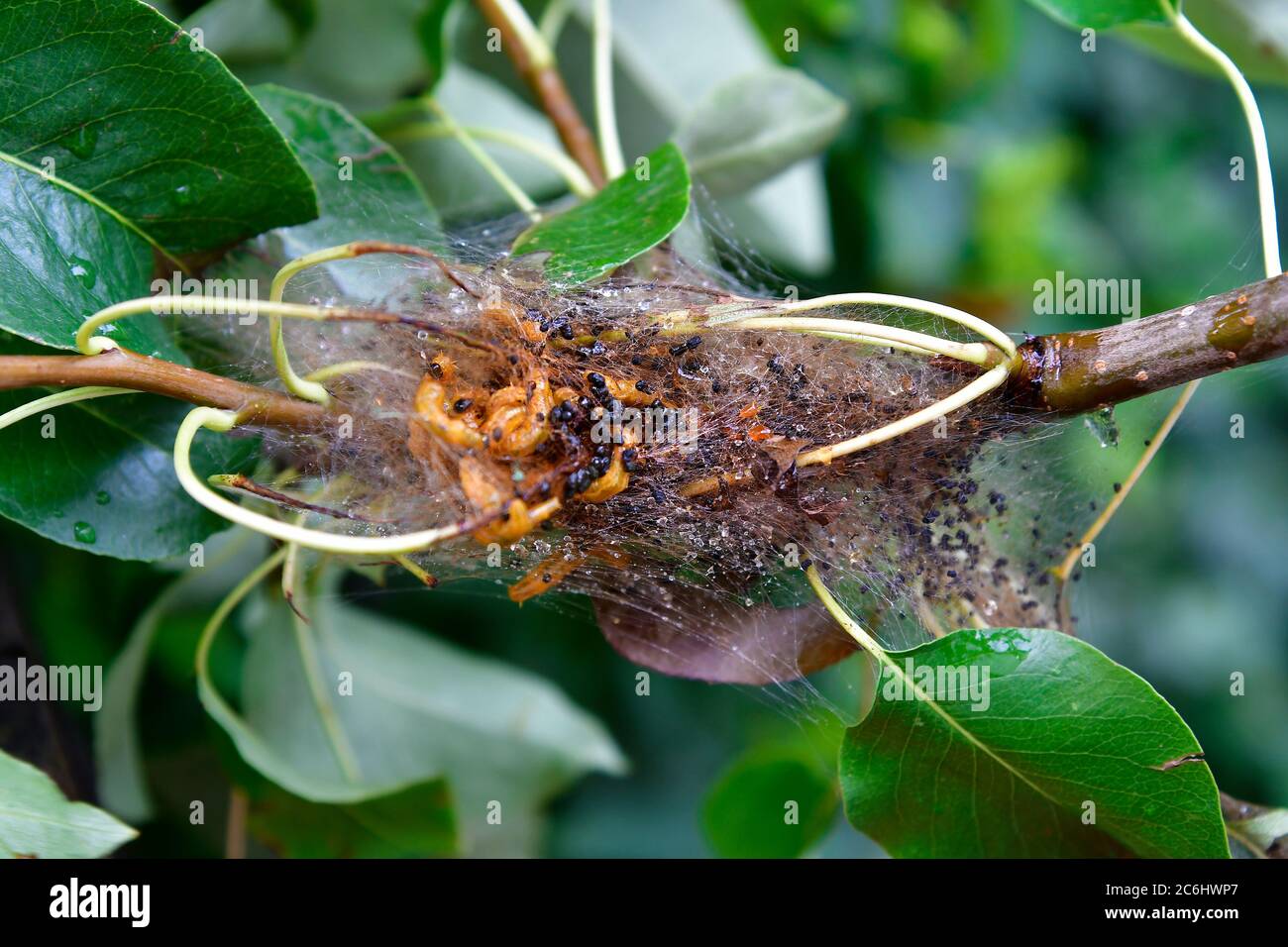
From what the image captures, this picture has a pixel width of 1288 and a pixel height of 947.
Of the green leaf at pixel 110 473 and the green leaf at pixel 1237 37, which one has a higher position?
the green leaf at pixel 1237 37

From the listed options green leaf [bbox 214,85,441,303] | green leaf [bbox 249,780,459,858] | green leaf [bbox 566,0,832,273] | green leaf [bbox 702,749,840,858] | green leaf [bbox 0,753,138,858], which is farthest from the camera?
green leaf [bbox 566,0,832,273]

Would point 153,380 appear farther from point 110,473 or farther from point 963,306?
point 963,306

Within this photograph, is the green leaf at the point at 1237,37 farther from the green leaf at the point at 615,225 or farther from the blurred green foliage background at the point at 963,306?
the green leaf at the point at 615,225

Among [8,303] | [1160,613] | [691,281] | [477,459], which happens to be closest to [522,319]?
[477,459]

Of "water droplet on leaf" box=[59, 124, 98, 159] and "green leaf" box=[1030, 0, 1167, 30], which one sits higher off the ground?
"green leaf" box=[1030, 0, 1167, 30]

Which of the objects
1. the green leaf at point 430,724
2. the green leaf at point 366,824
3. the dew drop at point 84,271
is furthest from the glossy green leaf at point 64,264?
the green leaf at point 430,724

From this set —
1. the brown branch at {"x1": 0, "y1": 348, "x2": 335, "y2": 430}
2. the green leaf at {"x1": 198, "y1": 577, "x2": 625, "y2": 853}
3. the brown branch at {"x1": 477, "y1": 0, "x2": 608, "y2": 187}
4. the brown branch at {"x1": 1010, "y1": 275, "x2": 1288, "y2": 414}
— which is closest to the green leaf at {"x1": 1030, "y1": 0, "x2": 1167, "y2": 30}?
the brown branch at {"x1": 1010, "y1": 275, "x2": 1288, "y2": 414}

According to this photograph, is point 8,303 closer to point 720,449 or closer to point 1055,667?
point 720,449

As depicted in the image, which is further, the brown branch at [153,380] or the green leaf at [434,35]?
the green leaf at [434,35]

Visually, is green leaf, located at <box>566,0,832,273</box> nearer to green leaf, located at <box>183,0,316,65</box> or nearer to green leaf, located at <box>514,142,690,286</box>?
green leaf, located at <box>183,0,316,65</box>
